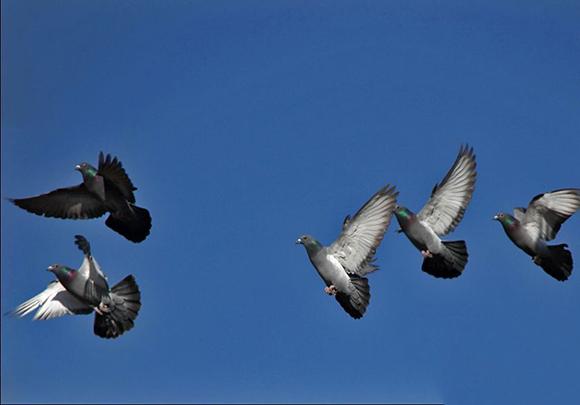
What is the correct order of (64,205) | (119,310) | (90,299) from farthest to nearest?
(64,205), (119,310), (90,299)

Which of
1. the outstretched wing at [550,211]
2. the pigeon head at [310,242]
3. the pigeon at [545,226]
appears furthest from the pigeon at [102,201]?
the outstretched wing at [550,211]

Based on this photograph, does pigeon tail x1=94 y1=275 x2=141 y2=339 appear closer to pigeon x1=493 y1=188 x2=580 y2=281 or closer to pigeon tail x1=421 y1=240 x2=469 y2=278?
pigeon tail x1=421 y1=240 x2=469 y2=278

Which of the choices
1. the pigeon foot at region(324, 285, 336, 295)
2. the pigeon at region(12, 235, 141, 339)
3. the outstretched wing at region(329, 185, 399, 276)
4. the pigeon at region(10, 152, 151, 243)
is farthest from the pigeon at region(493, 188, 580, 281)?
the pigeon at region(12, 235, 141, 339)

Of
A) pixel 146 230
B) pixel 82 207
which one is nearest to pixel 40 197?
pixel 82 207

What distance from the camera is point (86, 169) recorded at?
18672mm

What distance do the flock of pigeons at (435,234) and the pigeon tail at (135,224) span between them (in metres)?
2.73

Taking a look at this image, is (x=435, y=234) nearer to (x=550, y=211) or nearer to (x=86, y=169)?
(x=550, y=211)

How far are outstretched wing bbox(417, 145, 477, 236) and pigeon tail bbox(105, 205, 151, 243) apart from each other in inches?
186

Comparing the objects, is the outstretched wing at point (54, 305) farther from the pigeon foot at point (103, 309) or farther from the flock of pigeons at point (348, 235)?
the pigeon foot at point (103, 309)

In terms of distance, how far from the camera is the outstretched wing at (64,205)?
19422mm

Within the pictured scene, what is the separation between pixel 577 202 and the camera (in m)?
19.2

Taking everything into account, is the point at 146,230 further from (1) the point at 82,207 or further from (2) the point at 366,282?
(2) the point at 366,282

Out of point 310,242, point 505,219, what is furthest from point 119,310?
point 505,219

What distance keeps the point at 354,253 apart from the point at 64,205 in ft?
17.2
